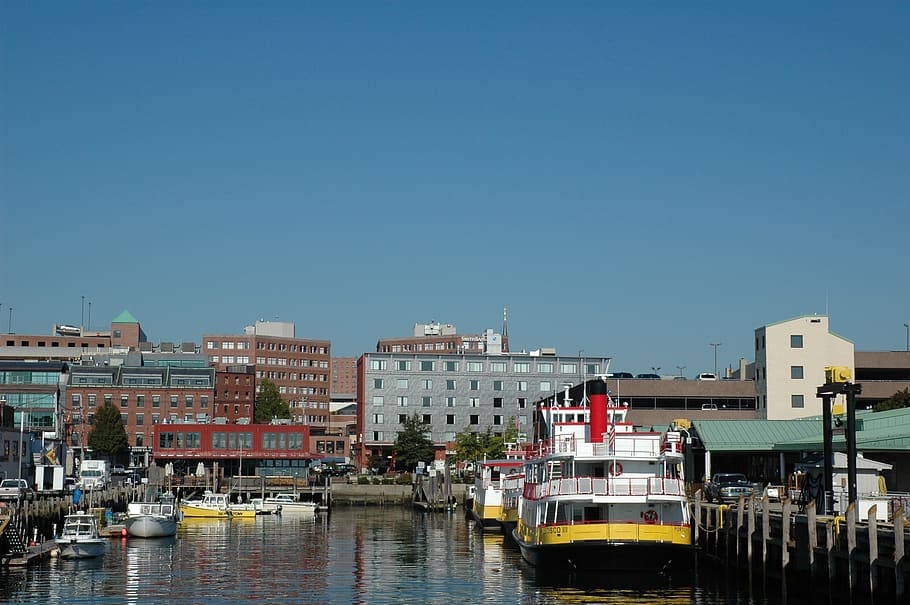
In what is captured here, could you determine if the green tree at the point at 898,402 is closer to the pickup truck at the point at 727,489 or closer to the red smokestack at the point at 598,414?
the pickup truck at the point at 727,489

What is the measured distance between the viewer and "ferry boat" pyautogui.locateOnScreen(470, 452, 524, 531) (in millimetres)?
89562

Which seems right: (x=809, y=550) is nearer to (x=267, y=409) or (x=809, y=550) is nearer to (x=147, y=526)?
(x=147, y=526)

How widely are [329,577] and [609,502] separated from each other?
534 inches

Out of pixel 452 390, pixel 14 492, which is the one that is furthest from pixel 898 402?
pixel 452 390

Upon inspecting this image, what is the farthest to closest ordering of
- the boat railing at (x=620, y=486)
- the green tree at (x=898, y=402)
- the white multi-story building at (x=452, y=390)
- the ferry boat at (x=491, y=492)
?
the white multi-story building at (x=452, y=390), the green tree at (x=898, y=402), the ferry boat at (x=491, y=492), the boat railing at (x=620, y=486)

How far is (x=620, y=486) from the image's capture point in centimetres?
5325

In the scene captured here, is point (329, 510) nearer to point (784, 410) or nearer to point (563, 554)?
point (784, 410)

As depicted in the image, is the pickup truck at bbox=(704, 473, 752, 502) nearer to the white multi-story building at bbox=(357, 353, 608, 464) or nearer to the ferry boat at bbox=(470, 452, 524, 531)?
the ferry boat at bbox=(470, 452, 524, 531)

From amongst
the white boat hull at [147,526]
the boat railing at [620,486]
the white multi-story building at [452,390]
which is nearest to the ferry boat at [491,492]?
the white boat hull at [147,526]

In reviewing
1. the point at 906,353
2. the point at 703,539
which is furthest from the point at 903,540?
the point at 906,353

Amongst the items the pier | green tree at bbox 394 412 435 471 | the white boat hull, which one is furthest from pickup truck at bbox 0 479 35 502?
green tree at bbox 394 412 435 471

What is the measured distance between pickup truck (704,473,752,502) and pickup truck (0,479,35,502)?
3816 cm

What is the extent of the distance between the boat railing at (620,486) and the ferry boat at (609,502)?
0.04 metres

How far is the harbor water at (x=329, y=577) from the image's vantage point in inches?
1881
